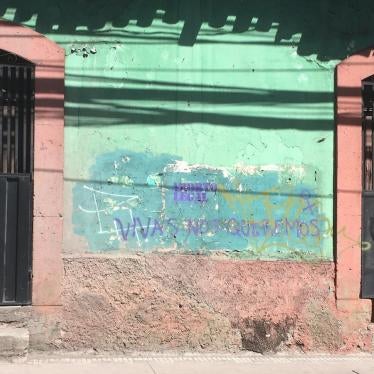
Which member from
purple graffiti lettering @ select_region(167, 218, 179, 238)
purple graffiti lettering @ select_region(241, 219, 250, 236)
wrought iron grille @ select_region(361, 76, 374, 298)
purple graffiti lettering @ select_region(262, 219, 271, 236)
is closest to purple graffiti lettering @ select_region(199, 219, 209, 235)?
purple graffiti lettering @ select_region(167, 218, 179, 238)

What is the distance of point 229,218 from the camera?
704 cm

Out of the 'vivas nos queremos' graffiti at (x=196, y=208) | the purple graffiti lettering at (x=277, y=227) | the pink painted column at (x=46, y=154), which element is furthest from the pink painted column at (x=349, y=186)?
the pink painted column at (x=46, y=154)

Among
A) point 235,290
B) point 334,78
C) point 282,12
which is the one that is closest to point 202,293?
point 235,290

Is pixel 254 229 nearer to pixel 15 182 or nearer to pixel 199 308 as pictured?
pixel 199 308

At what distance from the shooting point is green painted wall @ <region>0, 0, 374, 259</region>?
6848mm

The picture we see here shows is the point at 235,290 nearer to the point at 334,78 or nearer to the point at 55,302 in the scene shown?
the point at 55,302

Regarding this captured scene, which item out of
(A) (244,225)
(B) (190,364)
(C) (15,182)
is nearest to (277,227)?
(A) (244,225)

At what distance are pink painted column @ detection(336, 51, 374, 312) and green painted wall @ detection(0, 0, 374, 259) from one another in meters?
0.13

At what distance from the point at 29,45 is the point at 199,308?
3.55 meters

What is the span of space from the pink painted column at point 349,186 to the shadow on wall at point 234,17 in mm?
360

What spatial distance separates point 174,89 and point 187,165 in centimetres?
90

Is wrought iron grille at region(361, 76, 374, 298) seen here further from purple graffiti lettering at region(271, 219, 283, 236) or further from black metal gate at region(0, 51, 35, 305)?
black metal gate at region(0, 51, 35, 305)

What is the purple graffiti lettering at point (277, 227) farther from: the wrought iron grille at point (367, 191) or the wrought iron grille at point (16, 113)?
the wrought iron grille at point (16, 113)

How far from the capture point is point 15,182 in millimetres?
6785
